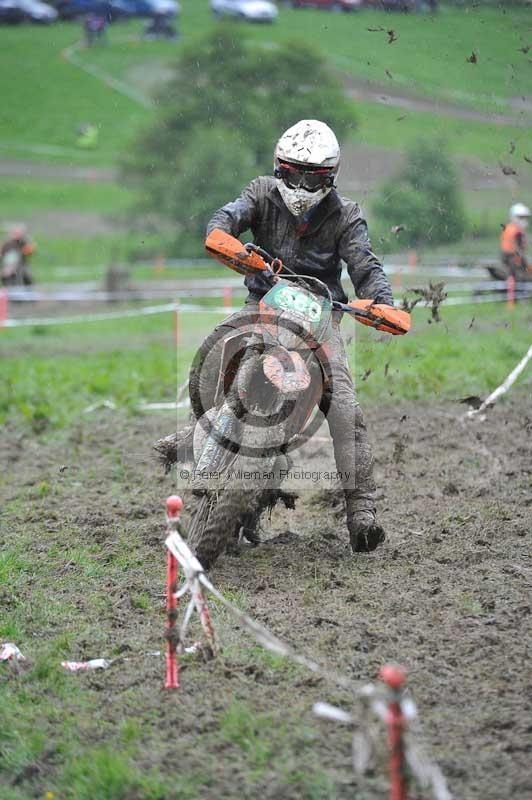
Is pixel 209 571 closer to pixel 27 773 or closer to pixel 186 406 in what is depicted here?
pixel 27 773

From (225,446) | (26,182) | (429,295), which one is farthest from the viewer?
(26,182)

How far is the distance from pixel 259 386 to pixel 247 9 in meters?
37.8

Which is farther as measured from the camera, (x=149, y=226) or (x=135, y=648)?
(x=149, y=226)

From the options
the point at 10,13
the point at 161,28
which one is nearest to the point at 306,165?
the point at 10,13

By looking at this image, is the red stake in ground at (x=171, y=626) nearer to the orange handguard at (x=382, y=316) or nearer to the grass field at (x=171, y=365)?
the orange handguard at (x=382, y=316)

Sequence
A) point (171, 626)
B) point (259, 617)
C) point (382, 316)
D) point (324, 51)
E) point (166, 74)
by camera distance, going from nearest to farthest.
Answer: point (171, 626)
point (259, 617)
point (382, 316)
point (324, 51)
point (166, 74)

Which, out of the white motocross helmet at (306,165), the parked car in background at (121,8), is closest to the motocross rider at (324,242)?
the white motocross helmet at (306,165)

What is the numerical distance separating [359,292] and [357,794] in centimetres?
391

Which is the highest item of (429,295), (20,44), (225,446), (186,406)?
(20,44)

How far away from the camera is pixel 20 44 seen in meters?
31.8

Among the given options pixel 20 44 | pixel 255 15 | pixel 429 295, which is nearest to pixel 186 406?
pixel 429 295

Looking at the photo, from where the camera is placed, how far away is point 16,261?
26234 mm

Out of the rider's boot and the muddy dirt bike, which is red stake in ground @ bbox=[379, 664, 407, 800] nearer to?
the muddy dirt bike

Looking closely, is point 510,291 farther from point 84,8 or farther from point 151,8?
point 151,8
